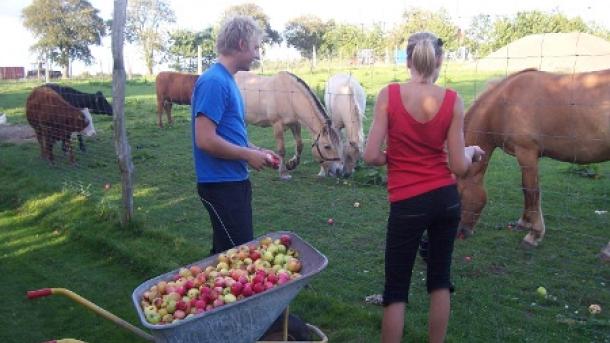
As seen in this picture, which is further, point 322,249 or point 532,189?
point 322,249

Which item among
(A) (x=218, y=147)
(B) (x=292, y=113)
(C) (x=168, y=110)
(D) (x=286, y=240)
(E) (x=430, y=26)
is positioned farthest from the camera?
(C) (x=168, y=110)

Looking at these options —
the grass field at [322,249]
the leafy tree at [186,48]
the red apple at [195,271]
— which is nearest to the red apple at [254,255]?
the red apple at [195,271]

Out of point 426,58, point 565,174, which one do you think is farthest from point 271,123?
point 426,58

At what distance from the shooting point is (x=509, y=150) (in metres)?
5.62

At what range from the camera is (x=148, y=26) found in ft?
169

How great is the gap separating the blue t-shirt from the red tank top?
0.92 metres

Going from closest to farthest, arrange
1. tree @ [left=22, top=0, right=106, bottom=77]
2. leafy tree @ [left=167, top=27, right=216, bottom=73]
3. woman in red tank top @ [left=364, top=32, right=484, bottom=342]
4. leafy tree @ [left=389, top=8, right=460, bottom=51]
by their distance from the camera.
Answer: woman in red tank top @ [left=364, top=32, right=484, bottom=342], leafy tree @ [left=389, top=8, right=460, bottom=51], leafy tree @ [left=167, top=27, right=216, bottom=73], tree @ [left=22, top=0, right=106, bottom=77]

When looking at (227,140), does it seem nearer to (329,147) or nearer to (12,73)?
(329,147)

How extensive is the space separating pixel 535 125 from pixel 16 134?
508 inches

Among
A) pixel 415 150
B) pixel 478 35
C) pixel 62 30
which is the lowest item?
pixel 415 150

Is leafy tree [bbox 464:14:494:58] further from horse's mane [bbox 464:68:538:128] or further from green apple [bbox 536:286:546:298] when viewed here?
green apple [bbox 536:286:546:298]

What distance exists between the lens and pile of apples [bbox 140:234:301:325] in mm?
2527

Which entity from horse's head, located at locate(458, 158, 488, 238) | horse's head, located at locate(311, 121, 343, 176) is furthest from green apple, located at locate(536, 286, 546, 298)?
horse's head, located at locate(311, 121, 343, 176)

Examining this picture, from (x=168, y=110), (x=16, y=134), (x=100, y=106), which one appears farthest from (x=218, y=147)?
(x=168, y=110)
